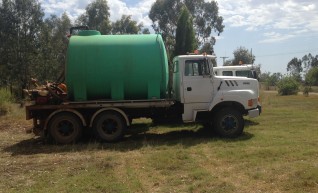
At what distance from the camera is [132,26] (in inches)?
1977

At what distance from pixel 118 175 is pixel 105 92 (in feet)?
14.2

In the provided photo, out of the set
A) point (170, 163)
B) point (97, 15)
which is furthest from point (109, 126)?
point (97, 15)

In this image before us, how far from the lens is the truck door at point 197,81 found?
1207 centimetres

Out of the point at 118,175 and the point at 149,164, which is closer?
the point at 118,175

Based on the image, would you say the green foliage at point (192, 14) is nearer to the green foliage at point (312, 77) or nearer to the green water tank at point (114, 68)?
the green foliage at point (312, 77)

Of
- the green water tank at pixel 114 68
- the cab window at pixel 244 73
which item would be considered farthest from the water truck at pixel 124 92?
the cab window at pixel 244 73

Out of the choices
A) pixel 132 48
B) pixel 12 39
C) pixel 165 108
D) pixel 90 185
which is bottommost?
pixel 90 185

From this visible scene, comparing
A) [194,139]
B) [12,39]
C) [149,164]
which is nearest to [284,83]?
[12,39]

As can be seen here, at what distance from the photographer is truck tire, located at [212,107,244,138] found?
12117 mm

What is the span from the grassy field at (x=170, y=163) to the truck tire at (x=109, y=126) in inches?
10.8

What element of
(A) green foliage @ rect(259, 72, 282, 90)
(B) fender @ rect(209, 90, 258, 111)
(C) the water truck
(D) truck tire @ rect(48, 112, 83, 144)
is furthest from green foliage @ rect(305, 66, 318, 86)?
(D) truck tire @ rect(48, 112, 83, 144)

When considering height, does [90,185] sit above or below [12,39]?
below

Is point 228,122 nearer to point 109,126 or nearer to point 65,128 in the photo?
point 109,126

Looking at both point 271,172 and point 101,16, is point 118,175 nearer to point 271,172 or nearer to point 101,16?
point 271,172
